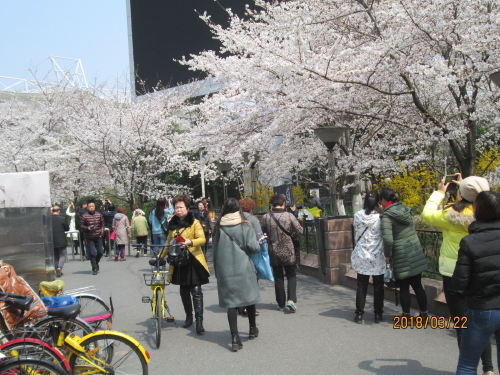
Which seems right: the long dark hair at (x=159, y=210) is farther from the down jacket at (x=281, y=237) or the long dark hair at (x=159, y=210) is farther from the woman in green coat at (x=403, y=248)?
the woman in green coat at (x=403, y=248)

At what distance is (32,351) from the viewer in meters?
3.59

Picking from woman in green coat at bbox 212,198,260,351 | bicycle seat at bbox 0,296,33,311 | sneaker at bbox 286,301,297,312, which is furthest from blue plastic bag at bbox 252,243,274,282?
bicycle seat at bbox 0,296,33,311

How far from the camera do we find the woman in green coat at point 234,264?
5512mm

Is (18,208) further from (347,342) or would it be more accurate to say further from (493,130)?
(493,130)

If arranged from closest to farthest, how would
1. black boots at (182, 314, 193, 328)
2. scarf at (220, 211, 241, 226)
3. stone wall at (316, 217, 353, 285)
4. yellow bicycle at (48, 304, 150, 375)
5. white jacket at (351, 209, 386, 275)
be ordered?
1. yellow bicycle at (48, 304, 150, 375)
2. scarf at (220, 211, 241, 226)
3. white jacket at (351, 209, 386, 275)
4. black boots at (182, 314, 193, 328)
5. stone wall at (316, 217, 353, 285)

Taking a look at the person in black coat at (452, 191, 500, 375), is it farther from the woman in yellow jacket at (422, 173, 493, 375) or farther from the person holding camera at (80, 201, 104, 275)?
the person holding camera at (80, 201, 104, 275)

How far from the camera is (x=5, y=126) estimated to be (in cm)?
2708

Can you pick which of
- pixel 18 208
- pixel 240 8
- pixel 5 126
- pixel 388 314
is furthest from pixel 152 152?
pixel 388 314

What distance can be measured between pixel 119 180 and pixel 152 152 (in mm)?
2206

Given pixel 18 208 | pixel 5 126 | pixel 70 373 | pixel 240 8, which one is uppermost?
pixel 240 8

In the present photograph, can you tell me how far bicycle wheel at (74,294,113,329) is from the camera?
5027mm

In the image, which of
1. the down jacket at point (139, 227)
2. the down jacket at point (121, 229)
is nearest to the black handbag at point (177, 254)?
the down jacket at point (139, 227)

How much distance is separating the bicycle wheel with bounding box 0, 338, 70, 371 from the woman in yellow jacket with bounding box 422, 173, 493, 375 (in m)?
3.24

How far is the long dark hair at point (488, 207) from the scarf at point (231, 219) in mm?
2795
